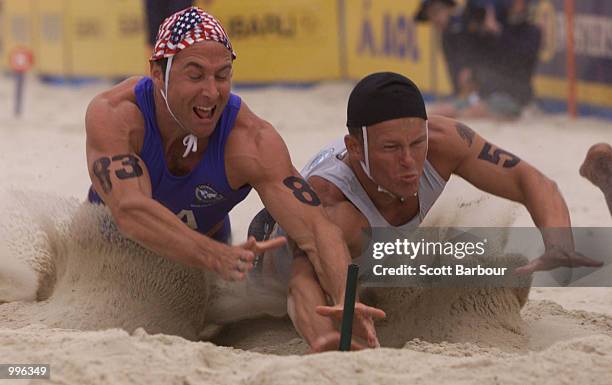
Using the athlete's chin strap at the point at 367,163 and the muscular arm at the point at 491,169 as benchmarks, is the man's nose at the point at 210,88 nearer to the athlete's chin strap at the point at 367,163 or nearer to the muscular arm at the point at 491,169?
the athlete's chin strap at the point at 367,163

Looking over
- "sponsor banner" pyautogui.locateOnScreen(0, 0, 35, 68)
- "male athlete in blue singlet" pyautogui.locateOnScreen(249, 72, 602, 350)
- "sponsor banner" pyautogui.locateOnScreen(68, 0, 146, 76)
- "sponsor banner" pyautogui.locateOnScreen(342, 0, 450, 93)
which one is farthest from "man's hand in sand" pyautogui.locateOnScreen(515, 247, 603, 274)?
"sponsor banner" pyautogui.locateOnScreen(0, 0, 35, 68)

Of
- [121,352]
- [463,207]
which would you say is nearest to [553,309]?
[463,207]

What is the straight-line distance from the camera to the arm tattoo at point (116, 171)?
3.92 meters

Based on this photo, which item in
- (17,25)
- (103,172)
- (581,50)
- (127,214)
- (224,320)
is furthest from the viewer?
(17,25)

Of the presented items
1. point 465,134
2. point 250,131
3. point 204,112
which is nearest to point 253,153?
point 250,131

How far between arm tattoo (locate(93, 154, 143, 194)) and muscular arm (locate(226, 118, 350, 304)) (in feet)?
1.26

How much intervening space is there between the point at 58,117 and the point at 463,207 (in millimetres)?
6869

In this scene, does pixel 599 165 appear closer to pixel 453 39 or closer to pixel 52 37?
pixel 453 39

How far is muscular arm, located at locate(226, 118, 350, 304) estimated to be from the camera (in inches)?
152

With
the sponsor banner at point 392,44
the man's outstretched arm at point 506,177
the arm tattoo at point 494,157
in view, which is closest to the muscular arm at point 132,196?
the man's outstretched arm at point 506,177

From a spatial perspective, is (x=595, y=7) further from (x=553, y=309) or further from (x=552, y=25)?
(x=553, y=309)

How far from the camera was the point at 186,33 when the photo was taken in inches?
159

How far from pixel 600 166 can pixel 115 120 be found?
2100 millimetres

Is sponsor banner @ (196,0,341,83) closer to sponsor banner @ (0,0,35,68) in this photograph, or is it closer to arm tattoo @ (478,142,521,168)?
sponsor banner @ (0,0,35,68)
